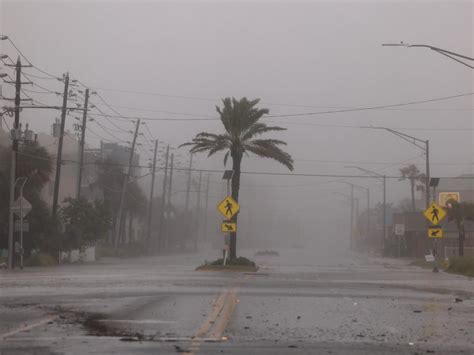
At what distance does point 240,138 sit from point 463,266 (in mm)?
13792

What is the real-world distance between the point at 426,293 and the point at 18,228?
24121mm

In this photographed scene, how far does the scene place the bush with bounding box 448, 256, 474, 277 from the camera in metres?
34.2

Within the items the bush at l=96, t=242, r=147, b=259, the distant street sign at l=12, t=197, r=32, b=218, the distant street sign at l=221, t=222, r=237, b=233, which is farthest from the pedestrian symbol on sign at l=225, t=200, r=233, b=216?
the bush at l=96, t=242, r=147, b=259

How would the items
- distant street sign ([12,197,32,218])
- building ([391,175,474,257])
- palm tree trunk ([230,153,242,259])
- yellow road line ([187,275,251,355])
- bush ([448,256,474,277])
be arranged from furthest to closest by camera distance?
building ([391,175,474,257])
palm tree trunk ([230,153,242,259])
distant street sign ([12,197,32,218])
bush ([448,256,474,277])
yellow road line ([187,275,251,355])

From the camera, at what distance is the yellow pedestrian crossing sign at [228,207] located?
35.3 metres

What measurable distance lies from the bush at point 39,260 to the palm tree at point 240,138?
501 inches

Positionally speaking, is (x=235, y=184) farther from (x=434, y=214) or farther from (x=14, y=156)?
(x=14, y=156)

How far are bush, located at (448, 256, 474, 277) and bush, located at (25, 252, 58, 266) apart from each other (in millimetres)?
24798

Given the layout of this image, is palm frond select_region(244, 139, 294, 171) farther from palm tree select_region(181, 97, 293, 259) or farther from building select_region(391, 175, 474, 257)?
building select_region(391, 175, 474, 257)

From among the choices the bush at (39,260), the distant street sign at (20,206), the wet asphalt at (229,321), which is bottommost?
the bush at (39,260)

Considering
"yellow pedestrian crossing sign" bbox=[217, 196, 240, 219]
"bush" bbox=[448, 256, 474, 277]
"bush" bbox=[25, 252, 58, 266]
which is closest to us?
"bush" bbox=[448, 256, 474, 277]

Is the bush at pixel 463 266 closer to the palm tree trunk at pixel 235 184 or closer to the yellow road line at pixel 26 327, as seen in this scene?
the palm tree trunk at pixel 235 184

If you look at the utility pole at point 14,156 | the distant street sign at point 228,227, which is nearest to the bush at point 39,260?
the utility pole at point 14,156

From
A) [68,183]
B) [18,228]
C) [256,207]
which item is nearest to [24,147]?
[18,228]
